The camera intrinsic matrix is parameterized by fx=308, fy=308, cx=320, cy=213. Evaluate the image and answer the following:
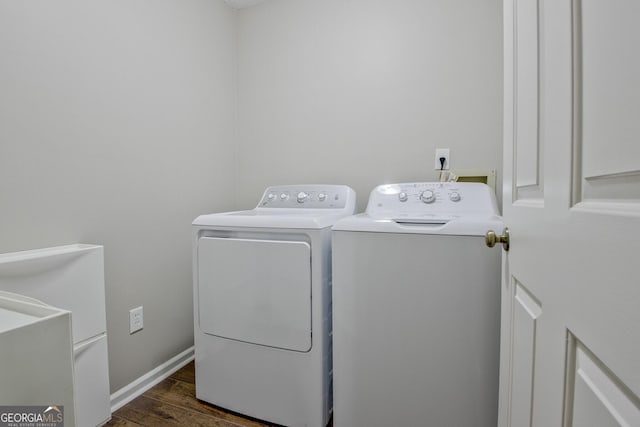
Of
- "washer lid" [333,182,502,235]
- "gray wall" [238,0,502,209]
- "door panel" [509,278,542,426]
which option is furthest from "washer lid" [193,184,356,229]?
"door panel" [509,278,542,426]

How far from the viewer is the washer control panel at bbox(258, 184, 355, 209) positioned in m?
1.72

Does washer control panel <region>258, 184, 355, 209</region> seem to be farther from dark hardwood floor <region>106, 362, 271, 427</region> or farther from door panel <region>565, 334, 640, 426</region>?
door panel <region>565, 334, 640, 426</region>

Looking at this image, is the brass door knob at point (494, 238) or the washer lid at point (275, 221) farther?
the washer lid at point (275, 221)

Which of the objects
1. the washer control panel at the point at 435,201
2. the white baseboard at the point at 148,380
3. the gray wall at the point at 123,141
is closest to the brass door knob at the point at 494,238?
the washer control panel at the point at 435,201

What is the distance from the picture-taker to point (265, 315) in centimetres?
138

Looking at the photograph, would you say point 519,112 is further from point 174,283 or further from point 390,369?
point 174,283

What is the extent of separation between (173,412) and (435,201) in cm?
161

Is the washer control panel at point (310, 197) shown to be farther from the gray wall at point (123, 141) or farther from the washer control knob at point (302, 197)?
the gray wall at point (123, 141)

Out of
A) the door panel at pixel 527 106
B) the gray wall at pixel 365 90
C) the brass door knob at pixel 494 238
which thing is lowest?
the brass door knob at pixel 494 238

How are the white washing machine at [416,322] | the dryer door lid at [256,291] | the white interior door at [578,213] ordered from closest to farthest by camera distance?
1. the white interior door at [578,213]
2. the white washing machine at [416,322]
3. the dryer door lid at [256,291]

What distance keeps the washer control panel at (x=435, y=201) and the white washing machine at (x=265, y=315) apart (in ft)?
0.79

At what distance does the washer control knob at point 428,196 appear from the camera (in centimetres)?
147

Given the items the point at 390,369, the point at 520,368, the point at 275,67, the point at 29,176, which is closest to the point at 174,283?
the point at 29,176

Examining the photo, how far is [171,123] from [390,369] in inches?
66.9
